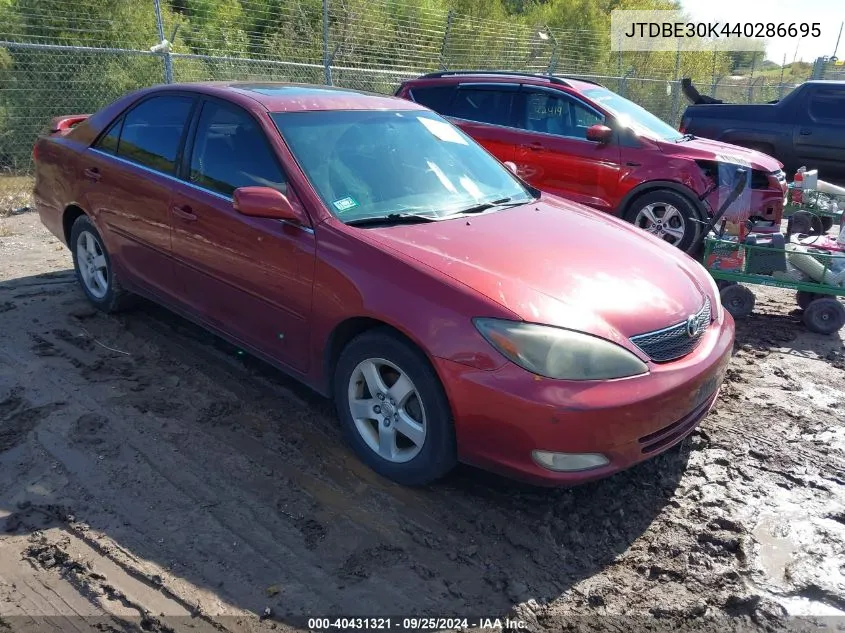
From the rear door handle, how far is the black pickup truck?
8791 millimetres

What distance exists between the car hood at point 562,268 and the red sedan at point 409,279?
0.04ft

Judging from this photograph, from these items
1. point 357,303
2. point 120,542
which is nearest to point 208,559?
point 120,542

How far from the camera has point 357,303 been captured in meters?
3.12

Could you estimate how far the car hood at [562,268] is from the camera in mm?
2904

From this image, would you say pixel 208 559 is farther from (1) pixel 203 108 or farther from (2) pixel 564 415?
(1) pixel 203 108

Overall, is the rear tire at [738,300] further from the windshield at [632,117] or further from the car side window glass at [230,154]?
the car side window glass at [230,154]

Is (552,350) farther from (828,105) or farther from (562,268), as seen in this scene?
(828,105)

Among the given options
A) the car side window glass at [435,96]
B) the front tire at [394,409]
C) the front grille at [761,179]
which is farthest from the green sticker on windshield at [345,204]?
the front grille at [761,179]

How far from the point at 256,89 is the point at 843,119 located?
981cm

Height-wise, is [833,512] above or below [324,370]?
below

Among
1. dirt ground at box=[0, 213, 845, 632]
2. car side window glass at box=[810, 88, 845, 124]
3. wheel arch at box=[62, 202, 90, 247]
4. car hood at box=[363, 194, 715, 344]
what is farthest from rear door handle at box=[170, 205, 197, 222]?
car side window glass at box=[810, 88, 845, 124]

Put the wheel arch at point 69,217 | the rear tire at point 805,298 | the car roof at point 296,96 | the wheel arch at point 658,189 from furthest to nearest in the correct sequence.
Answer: the wheel arch at point 658,189 → the rear tire at point 805,298 → the wheel arch at point 69,217 → the car roof at point 296,96

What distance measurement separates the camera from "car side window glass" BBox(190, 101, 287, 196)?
3639 mm

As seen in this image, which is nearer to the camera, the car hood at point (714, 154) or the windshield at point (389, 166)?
the windshield at point (389, 166)
